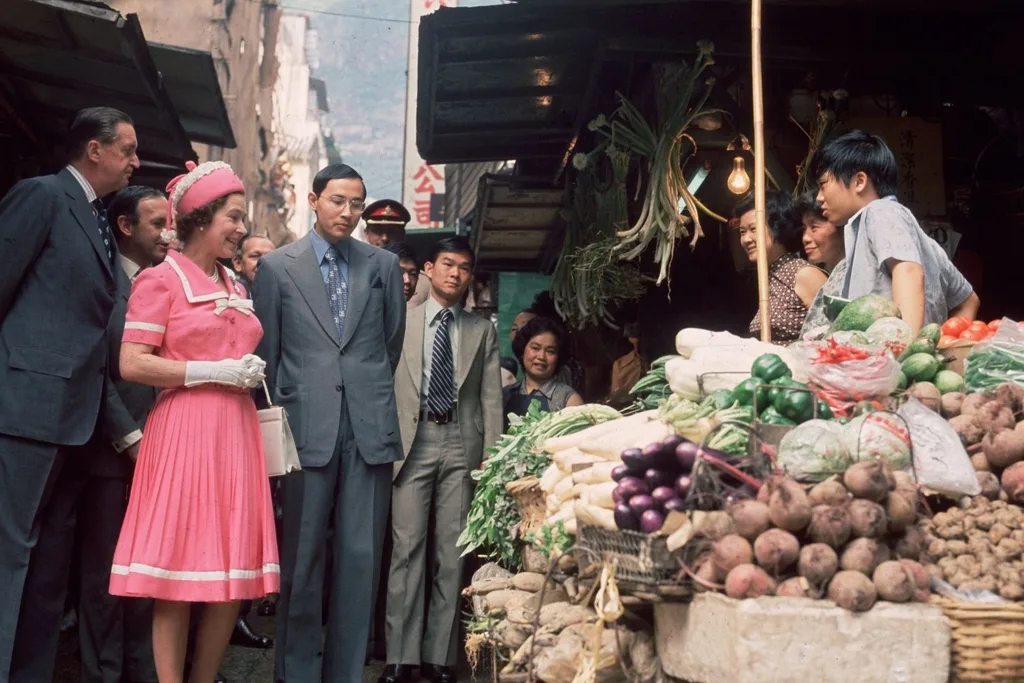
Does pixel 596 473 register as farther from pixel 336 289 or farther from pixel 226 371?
pixel 336 289

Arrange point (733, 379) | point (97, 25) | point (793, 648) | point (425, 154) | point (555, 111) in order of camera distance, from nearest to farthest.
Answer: point (793, 648) → point (733, 379) → point (97, 25) → point (555, 111) → point (425, 154)

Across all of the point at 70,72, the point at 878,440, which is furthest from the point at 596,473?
the point at 70,72

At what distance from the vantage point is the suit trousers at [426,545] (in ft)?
20.9

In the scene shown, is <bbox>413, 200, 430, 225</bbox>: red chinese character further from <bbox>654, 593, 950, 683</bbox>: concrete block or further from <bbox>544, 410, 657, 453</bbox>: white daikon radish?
<bbox>654, 593, 950, 683</bbox>: concrete block

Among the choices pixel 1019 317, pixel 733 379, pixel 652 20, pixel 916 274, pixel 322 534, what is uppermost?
pixel 652 20

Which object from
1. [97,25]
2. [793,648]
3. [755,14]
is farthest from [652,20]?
[793,648]

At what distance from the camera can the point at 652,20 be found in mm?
7270

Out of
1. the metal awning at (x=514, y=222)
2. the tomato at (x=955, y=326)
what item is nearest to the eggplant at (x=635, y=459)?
the tomato at (x=955, y=326)

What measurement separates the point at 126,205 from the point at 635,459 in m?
3.39

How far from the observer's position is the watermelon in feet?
14.5

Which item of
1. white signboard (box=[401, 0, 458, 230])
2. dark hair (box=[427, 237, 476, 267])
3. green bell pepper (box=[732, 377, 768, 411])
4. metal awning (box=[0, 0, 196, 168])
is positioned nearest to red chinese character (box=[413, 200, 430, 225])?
white signboard (box=[401, 0, 458, 230])

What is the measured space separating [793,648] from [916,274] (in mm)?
1985

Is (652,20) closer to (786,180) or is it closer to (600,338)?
(786,180)

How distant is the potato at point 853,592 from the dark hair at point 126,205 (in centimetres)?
410
